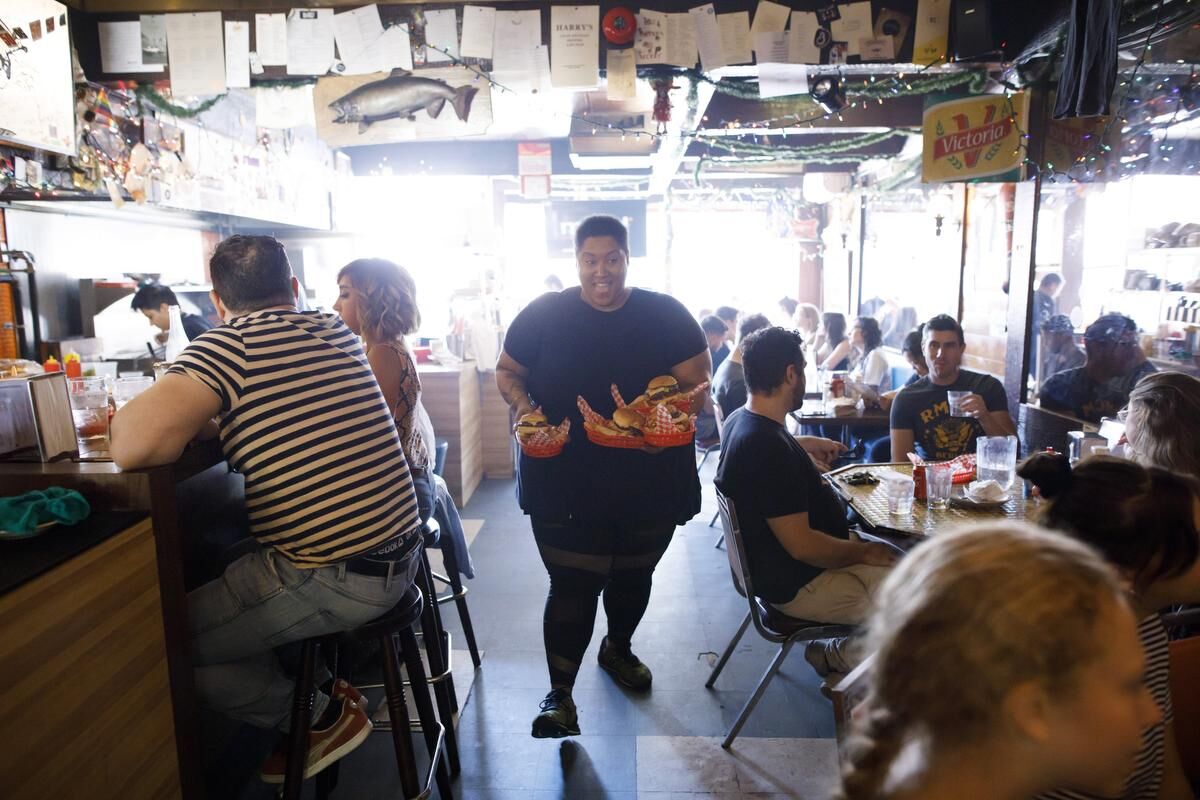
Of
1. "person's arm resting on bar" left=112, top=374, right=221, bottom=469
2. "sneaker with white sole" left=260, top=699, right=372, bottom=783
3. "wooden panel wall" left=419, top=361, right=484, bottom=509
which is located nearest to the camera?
"person's arm resting on bar" left=112, top=374, right=221, bottom=469

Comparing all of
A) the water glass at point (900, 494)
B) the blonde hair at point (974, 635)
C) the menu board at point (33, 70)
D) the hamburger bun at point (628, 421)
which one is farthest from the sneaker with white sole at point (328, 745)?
the menu board at point (33, 70)

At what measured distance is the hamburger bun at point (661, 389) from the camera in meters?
2.41

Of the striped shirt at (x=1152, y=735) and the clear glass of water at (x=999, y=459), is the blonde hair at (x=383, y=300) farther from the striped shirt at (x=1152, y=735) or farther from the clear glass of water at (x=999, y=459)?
the striped shirt at (x=1152, y=735)

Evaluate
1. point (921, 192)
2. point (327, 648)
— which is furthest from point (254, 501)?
point (921, 192)

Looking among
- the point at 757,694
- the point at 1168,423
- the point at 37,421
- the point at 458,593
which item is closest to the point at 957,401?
the point at 1168,423

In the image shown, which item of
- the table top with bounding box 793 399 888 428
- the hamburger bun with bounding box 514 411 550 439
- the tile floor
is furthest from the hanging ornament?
the tile floor

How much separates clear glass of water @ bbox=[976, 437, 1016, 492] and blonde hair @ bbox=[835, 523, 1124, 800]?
74.0 inches

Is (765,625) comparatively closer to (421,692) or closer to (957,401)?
(421,692)

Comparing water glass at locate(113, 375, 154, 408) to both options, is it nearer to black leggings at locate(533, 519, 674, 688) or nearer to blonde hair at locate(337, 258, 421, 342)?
blonde hair at locate(337, 258, 421, 342)

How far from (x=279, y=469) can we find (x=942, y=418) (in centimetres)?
296

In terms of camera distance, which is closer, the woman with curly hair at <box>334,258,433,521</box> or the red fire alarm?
the woman with curly hair at <box>334,258,433,521</box>

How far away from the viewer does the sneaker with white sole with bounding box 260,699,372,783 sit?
1.91 metres

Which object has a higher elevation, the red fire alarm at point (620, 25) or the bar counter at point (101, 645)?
the red fire alarm at point (620, 25)

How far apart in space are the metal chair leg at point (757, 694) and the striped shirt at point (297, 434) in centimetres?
132
